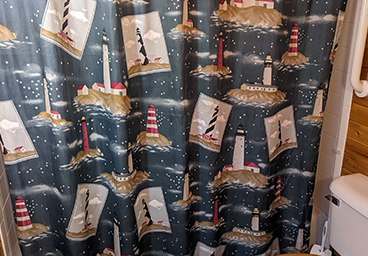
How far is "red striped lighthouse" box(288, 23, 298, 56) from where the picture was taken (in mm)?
1531

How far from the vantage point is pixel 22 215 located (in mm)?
1425

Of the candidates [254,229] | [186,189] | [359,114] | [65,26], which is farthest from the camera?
[254,229]

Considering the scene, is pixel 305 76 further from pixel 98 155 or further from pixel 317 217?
pixel 98 155

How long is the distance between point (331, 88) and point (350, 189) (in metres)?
0.56

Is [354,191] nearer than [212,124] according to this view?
Yes

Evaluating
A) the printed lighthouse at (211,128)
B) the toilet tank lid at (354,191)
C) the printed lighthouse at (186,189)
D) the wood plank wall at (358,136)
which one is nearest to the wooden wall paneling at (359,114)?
the wood plank wall at (358,136)

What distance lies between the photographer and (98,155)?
58.9 inches

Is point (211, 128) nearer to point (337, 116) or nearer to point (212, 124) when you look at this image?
point (212, 124)

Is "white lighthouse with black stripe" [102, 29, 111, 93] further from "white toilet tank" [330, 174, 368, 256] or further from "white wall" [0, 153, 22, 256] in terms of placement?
"white toilet tank" [330, 174, 368, 256]

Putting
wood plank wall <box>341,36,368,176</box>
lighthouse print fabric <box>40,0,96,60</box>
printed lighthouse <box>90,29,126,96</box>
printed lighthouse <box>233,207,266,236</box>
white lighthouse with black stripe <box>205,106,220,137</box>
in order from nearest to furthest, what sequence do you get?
lighthouse print fabric <box>40,0,96,60</box>, printed lighthouse <box>90,29,126,96</box>, wood plank wall <box>341,36,368,176</box>, white lighthouse with black stripe <box>205,106,220,137</box>, printed lighthouse <box>233,207,266,236</box>

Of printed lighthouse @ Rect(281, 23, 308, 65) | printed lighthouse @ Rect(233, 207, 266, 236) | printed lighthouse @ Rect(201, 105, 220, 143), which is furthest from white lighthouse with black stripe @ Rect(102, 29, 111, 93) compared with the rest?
printed lighthouse @ Rect(233, 207, 266, 236)

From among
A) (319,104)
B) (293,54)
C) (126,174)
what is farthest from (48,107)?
(319,104)

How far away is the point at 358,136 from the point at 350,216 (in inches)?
15.0

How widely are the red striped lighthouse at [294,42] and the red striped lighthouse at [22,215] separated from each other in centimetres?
142
